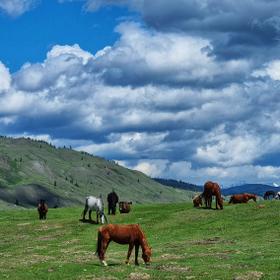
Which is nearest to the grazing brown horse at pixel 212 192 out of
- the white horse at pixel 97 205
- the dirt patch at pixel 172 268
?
the white horse at pixel 97 205

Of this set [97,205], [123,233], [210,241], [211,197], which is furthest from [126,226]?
[211,197]

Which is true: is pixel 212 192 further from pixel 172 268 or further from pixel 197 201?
pixel 172 268

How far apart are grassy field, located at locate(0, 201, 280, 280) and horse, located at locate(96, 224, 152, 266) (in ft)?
2.61

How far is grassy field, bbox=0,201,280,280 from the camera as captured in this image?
33844 mm

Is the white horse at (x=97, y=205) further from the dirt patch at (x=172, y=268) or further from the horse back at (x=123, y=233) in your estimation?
the dirt patch at (x=172, y=268)

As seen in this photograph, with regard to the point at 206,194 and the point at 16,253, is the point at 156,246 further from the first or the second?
the point at 206,194

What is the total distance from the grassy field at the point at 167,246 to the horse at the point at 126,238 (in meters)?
0.79

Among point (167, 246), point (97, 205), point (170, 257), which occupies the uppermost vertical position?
point (97, 205)

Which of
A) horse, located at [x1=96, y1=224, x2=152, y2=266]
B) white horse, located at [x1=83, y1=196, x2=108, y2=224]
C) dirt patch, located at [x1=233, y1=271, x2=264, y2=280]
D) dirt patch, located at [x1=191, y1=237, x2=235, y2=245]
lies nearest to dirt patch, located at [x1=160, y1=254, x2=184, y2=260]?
horse, located at [x1=96, y1=224, x2=152, y2=266]

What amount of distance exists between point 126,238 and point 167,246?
→ 11.7 m

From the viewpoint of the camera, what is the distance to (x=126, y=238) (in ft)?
121

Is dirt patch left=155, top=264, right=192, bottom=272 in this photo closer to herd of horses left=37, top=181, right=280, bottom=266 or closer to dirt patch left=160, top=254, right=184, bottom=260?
herd of horses left=37, top=181, right=280, bottom=266

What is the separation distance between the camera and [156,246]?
48.9 meters

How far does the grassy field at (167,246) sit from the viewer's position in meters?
33.8
